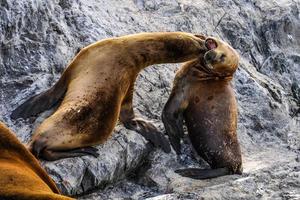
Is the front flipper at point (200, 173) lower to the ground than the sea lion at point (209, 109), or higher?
lower

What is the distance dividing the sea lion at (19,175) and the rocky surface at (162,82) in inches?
64.0

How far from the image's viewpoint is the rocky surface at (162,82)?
5855 millimetres

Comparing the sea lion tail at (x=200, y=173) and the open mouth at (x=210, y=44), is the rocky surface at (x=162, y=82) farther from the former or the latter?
the open mouth at (x=210, y=44)

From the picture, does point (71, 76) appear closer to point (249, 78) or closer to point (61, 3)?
point (61, 3)

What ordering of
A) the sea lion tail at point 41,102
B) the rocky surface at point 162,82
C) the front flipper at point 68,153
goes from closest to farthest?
the front flipper at point 68,153 < the rocky surface at point 162,82 < the sea lion tail at point 41,102

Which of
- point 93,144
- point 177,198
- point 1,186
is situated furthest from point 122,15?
point 1,186

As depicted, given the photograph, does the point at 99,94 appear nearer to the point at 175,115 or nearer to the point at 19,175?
the point at 175,115

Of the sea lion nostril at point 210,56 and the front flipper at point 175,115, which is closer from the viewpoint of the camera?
the front flipper at point 175,115

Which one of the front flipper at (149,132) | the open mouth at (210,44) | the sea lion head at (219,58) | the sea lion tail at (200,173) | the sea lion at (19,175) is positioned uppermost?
the sea lion at (19,175)

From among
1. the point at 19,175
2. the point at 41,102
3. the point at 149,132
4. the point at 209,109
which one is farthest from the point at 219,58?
the point at 19,175

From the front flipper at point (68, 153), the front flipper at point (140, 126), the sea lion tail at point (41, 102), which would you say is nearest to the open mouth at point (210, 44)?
the front flipper at point (140, 126)

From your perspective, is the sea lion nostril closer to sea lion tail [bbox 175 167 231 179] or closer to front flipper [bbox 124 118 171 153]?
front flipper [bbox 124 118 171 153]

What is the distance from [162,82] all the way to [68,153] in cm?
161

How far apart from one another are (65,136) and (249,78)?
2.45 m
